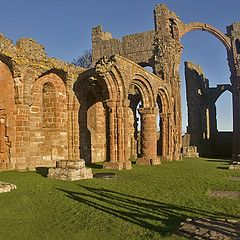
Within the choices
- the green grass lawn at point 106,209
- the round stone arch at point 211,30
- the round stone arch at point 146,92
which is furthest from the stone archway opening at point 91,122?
the round stone arch at point 211,30

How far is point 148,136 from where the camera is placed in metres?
17.8

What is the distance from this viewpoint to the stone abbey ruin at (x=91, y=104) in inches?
531

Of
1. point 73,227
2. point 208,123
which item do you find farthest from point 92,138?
point 208,123

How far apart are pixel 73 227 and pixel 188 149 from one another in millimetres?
21382

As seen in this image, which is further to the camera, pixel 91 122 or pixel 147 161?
pixel 91 122

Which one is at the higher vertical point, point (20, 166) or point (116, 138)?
point (116, 138)

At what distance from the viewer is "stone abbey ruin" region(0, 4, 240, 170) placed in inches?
531

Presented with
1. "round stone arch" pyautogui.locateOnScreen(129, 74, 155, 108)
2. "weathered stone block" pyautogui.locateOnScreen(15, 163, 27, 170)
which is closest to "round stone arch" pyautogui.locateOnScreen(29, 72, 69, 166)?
"weathered stone block" pyautogui.locateOnScreen(15, 163, 27, 170)

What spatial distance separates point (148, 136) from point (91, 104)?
14.2 feet

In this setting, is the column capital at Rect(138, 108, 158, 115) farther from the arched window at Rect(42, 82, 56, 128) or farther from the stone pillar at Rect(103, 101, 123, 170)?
the arched window at Rect(42, 82, 56, 128)

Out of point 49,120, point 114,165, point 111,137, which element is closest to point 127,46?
point 49,120

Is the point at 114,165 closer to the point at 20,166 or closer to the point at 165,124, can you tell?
the point at 20,166

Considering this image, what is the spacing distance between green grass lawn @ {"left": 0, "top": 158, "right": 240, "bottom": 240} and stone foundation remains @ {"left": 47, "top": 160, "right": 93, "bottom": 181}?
97cm

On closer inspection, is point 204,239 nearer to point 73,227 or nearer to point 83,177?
point 73,227
